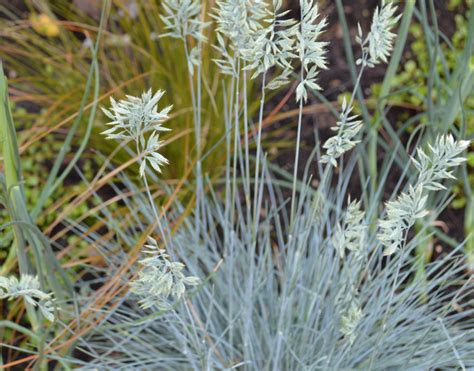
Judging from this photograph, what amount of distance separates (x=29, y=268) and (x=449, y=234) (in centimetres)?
115

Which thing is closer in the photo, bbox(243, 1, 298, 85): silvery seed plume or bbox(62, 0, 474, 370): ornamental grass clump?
bbox(243, 1, 298, 85): silvery seed plume

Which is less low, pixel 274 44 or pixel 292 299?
pixel 274 44

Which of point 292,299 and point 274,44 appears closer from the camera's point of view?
point 274,44

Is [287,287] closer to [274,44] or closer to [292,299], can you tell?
[292,299]

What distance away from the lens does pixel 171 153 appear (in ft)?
6.11

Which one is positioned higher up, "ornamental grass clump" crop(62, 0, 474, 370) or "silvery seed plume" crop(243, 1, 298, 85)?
"silvery seed plume" crop(243, 1, 298, 85)

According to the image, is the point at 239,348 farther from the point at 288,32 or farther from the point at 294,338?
the point at 288,32

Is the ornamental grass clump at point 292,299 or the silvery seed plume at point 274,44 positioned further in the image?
the ornamental grass clump at point 292,299

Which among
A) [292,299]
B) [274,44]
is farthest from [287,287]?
[274,44]

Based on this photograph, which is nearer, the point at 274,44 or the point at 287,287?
the point at 274,44

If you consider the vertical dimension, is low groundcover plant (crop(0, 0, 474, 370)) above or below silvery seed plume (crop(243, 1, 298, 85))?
below

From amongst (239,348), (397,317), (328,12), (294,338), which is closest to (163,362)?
(239,348)

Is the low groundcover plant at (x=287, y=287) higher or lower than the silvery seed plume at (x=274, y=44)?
lower

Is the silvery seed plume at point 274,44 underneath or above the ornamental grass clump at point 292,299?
above
